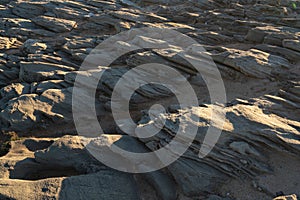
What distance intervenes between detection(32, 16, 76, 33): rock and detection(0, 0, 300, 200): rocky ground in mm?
159

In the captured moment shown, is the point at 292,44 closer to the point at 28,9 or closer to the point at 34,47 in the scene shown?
the point at 34,47

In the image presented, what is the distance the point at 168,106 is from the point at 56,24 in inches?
1113

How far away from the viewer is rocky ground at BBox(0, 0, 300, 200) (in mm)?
17672

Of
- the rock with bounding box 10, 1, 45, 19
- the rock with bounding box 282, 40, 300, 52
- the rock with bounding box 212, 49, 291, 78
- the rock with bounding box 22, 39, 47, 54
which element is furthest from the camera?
the rock with bounding box 10, 1, 45, 19

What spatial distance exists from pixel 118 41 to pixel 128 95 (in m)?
9.83

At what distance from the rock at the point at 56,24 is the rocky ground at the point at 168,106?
0.16 m

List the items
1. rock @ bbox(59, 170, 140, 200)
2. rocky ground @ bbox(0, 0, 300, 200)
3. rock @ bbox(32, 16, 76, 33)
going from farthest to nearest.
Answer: rock @ bbox(32, 16, 76, 33), rocky ground @ bbox(0, 0, 300, 200), rock @ bbox(59, 170, 140, 200)

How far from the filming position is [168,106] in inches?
980

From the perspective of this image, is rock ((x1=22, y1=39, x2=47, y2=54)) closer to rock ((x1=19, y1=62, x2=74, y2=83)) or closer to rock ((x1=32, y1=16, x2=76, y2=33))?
rock ((x1=19, y1=62, x2=74, y2=83))

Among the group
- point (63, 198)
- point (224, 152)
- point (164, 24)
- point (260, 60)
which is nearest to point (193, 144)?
point (224, 152)

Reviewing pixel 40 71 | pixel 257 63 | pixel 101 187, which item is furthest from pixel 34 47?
pixel 257 63

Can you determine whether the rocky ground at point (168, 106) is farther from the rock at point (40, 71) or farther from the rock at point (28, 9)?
the rock at point (28, 9)

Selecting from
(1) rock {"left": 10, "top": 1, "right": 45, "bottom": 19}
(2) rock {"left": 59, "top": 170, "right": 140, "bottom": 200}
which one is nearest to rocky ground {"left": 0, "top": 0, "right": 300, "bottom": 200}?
(2) rock {"left": 59, "top": 170, "right": 140, "bottom": 200}

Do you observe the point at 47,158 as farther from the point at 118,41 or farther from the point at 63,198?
the point at 118,41
